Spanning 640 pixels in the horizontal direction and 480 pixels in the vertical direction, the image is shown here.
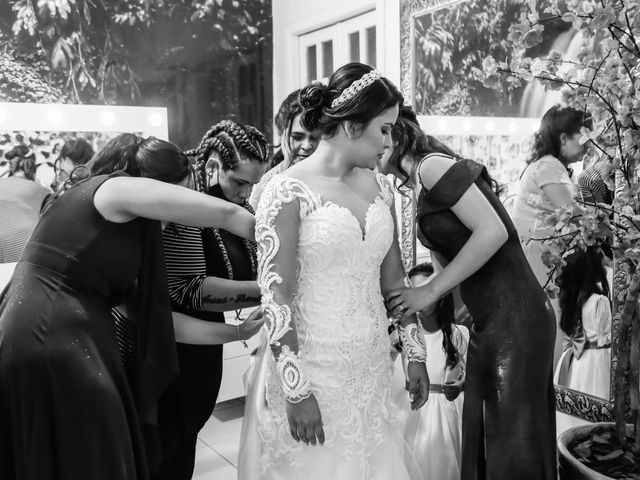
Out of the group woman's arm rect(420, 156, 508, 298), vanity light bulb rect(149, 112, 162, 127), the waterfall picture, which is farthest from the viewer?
vanity light bulb rect(149, 112, 162, 127)

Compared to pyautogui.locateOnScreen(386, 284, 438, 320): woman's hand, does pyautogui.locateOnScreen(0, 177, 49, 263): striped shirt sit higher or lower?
higher

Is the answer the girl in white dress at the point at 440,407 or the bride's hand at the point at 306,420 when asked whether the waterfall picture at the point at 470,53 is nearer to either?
the girl in white dress at the point at 440,407

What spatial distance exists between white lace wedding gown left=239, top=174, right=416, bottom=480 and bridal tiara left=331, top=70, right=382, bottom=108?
0.78ft

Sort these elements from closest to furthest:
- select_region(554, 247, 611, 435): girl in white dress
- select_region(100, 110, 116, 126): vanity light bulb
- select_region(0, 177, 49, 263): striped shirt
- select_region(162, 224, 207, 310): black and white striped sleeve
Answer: select_region(162, 224, 207, 310): black and white striped sleeve → select_region(554, 247, 611, 435): girl in white dress → select_region(0, 177, 49, 263): striped shirt → select_region(100, 110, 116, 126): vanity light bulb

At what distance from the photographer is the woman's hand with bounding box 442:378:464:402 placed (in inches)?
89.3

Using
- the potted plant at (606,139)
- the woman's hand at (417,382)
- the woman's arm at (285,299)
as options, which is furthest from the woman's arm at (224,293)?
the potted plant at (606,139)

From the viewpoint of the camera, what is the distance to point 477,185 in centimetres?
181

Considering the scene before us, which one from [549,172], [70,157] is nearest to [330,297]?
[549,172]

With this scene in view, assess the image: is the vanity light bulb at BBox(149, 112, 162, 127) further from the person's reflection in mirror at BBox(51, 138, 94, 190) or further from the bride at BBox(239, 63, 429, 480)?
the bride at BBox(239, 63, 429, 480)

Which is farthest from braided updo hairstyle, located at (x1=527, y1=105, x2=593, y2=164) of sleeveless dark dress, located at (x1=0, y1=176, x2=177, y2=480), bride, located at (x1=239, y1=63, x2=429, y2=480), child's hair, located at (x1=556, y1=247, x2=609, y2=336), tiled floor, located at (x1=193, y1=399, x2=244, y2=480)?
tiled floor, located at (x1=193, y1=399, x2=244, y2=480)

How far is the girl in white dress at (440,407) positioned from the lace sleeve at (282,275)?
0.89 meters

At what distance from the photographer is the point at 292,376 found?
147 centimetres

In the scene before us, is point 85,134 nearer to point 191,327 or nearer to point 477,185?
point 191,327

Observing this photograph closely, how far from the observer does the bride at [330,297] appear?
1495 millimetres
